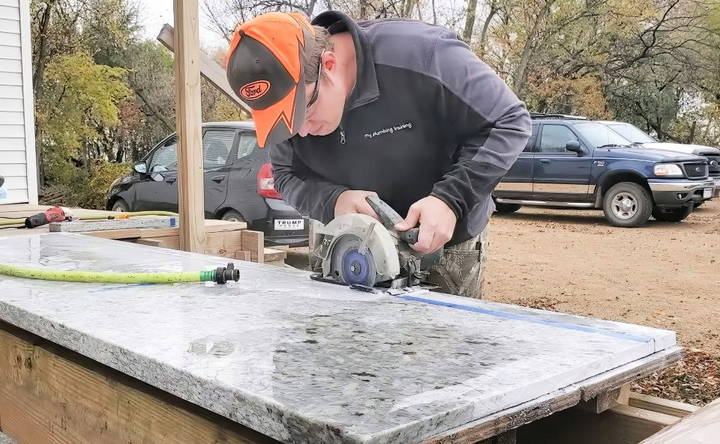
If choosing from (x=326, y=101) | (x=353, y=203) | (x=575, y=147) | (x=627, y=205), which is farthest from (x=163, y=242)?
(x=627, y=205)

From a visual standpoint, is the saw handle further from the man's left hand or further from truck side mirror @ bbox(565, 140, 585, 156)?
truck side mirror @ bbox(565, 140, 585, 156)

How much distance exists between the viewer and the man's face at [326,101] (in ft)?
7.76

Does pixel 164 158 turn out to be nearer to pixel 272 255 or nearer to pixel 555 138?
pixel 272 255

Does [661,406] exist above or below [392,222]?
below

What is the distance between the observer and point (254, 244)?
443 cm

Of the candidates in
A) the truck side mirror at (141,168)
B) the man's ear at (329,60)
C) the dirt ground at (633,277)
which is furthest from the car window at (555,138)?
the man's ear at (329,60)

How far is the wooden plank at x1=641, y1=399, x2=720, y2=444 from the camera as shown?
3.22 feet

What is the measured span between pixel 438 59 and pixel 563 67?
1803 centimetres

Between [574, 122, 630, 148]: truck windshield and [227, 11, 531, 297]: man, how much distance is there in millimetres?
8395

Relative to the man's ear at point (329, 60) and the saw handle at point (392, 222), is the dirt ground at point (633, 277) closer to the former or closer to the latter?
the saw handle at point (392, 222)

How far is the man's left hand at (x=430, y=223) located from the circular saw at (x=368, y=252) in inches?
1.0

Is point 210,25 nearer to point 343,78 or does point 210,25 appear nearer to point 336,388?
point 343,78

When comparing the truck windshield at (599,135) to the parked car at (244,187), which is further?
the truck windshield at (599,135)

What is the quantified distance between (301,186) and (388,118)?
18.9 inches
